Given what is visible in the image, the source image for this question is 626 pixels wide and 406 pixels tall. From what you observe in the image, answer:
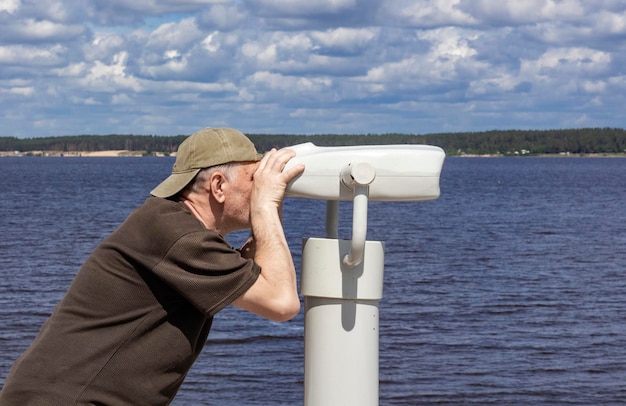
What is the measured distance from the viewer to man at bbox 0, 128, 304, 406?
262cm

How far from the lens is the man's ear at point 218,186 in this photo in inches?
107

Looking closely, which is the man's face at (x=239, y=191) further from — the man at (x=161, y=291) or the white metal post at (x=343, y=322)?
the white metal post at (x=343, y=322)

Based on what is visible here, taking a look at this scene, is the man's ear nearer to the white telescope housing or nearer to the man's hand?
the man's hand

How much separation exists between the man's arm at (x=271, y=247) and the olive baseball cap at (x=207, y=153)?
0.23 ft

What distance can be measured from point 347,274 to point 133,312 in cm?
58

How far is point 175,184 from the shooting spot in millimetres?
2758

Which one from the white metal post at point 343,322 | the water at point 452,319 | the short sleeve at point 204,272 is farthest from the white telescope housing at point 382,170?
the water at point 452,319

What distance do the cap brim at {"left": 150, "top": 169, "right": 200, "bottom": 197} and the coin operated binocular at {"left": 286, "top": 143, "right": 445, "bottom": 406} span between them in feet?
0.93

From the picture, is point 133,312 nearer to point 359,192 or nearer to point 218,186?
point 218,186

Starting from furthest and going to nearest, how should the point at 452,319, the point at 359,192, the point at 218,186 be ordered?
the point at 452,319 < the point at 218,186 < the point at 359,192

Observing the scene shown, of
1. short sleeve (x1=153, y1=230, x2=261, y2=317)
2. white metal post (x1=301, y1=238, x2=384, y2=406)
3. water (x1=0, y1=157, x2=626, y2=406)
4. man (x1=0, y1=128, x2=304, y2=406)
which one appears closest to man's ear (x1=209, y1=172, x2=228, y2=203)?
man (x1=0, y1=128, x2=304, y2=406)

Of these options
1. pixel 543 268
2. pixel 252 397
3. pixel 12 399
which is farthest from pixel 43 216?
pixel 12 399

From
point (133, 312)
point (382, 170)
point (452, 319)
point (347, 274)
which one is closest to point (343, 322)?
point (347, 274)

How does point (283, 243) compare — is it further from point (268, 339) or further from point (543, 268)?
point (543, 268)
